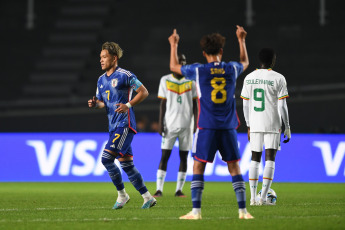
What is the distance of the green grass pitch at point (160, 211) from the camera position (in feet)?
23.0

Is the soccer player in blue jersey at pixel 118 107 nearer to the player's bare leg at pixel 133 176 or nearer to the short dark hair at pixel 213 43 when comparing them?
the player's bare leg at pixel 133 176

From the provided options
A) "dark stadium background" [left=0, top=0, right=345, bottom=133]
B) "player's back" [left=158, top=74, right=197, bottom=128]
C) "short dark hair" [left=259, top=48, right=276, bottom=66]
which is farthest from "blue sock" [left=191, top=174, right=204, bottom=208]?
"dark stadium background" [left=0, top=0, right=345, bottom=133]

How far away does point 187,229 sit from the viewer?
21.7 feet

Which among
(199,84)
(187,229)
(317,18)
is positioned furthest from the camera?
(317,18)

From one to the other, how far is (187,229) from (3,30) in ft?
74.5

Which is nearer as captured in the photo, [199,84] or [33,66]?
[199,84]

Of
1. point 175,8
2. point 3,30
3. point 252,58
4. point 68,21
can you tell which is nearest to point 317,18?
point 252,58

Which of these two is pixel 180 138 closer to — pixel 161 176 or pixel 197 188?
pixel 161 176

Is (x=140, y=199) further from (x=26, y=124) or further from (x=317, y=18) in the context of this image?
(x=317, y=18)

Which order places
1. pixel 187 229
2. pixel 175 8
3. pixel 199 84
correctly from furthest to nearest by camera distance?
pixel 175 8
pixel 199 84
pixel 187 229

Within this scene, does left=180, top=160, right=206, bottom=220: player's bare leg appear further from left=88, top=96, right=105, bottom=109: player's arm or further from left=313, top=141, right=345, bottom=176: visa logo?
left=313, top=141, right=345, bottom=176: visa logo

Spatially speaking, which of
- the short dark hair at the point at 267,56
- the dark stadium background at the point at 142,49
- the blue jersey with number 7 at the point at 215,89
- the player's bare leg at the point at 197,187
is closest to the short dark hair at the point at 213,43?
the blue jersey with number 7 at the point at 215,89

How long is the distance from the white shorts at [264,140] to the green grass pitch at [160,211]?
31.5 inches

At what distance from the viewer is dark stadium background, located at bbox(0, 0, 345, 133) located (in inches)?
885
